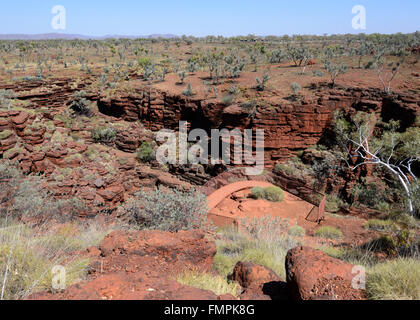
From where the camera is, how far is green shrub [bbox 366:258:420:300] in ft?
8.25

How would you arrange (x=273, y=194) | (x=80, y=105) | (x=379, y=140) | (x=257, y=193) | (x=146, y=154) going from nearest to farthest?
(x=273, y=194) → (x=257, y=193) → (x=379, y=140) → (x=146, y=154) → (x=80, y=105)

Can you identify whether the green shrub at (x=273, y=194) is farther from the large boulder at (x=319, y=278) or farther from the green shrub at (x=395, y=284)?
the large boulder at (x=319, y=278)

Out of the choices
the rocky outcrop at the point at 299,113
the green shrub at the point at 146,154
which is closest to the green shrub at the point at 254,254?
the rocky outcrop at the point at 299,113

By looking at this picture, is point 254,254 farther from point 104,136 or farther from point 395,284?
point 104,136

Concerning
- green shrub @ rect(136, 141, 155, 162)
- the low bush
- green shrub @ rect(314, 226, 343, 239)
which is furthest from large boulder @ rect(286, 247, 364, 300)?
green shrub @ rect(136, 141, 155, 162)

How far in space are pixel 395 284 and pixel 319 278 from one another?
2.61ft

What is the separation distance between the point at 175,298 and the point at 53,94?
1888 cm

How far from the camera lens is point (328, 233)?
7.65m

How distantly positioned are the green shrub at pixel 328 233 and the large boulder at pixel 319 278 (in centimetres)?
529

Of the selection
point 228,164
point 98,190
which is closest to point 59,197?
point 98,190

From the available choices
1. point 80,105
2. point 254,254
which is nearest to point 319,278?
point 254,254

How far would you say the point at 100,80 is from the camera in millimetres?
19938
